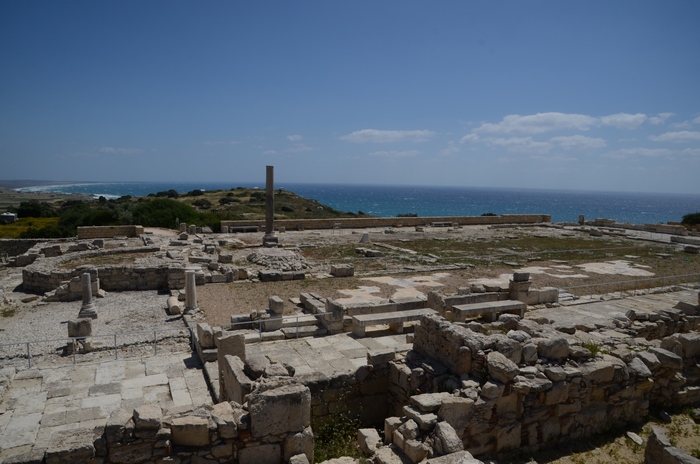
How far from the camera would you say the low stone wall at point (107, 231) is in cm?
3014

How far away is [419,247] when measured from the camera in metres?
28.8

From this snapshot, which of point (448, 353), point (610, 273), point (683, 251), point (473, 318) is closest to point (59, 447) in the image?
point (448, 353)

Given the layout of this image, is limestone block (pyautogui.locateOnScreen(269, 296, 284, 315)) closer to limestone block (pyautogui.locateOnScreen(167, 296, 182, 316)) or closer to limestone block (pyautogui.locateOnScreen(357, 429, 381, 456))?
limestone block (pyautogui.locateOnScreen(167, 296, 182, 316))

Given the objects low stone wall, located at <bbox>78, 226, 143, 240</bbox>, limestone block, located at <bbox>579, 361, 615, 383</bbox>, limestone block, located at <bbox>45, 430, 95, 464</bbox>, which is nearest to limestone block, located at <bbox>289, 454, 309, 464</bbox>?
limestone block, located at <bbox>45, 430, 95, 464</bbox>

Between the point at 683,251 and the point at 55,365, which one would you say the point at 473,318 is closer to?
the point at 55,365

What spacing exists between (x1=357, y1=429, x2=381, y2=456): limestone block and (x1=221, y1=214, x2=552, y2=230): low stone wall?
2903 cm

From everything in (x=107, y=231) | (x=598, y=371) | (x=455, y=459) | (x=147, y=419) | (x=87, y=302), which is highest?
(x=147, y=419)

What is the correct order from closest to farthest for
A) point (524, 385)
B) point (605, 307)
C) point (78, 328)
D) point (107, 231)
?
1. point (524, 385)
2. point (78, 328)
3. point (605, 307)
4. point (107, 231)

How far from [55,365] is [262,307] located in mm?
6037

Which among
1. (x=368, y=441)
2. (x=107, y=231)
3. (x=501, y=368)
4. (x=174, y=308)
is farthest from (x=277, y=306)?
(x=107, y=231)

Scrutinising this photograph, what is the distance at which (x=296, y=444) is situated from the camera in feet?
19.6

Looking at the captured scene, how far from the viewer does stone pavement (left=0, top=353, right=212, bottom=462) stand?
750 centimetres

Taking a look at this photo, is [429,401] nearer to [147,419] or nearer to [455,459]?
[455,459]

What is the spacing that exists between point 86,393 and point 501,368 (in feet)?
26.1
